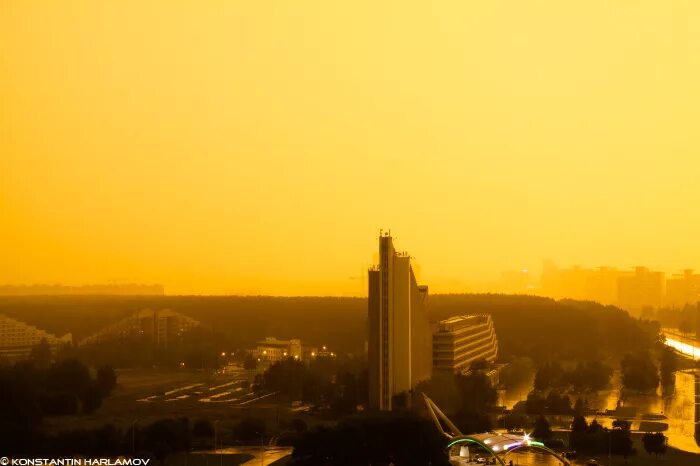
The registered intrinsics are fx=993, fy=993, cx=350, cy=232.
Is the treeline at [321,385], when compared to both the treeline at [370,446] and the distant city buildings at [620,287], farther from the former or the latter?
the distant city buildings at [620,287]

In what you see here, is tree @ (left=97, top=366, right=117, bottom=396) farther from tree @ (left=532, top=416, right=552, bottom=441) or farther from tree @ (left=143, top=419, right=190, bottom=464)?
Result: tree @ (left=532, top=416, right=552, bottom=441)

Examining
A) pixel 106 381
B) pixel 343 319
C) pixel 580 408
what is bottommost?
pixel 580 408

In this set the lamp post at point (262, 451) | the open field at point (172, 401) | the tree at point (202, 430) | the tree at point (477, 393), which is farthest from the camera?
the tree at point (477, 393)

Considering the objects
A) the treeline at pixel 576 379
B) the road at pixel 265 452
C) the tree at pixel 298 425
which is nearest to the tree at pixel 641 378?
the treeline at pixel 576 379

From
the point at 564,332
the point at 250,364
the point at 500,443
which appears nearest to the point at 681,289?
the point at 564,332

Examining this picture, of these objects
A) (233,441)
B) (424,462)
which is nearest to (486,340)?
(233,441)

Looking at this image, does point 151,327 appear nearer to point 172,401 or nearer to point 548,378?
point 172,401
